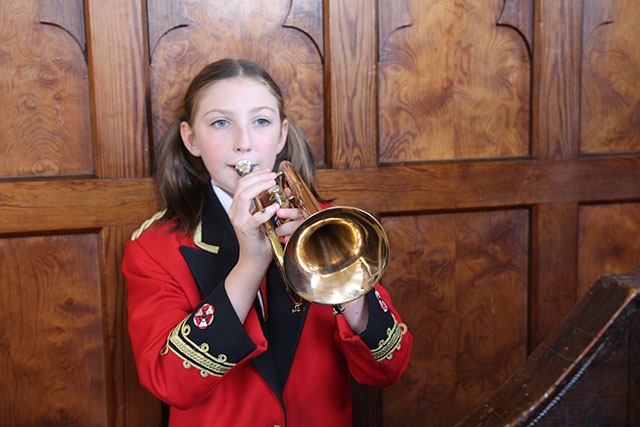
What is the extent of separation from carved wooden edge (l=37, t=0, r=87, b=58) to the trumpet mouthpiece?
70cm

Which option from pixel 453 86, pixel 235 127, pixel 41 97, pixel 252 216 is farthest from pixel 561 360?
pixel 41 97

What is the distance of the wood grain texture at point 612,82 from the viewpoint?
2361 mm

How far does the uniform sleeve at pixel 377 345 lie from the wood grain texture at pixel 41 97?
1.00m

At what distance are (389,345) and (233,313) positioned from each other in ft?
1.42

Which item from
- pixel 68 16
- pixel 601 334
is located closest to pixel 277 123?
pixel 68 16

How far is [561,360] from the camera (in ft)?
3.43

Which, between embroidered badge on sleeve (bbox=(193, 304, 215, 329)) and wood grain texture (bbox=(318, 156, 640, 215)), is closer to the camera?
embroidered badge on sleeve (bbox=(193, 304, 215, 329))

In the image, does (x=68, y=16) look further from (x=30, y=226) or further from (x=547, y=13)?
(x=547, y=13)

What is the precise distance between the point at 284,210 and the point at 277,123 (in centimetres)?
41

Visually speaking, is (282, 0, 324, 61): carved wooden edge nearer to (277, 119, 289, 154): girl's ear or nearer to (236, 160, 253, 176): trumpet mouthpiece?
(277, 119, 289, 154): girl's ear

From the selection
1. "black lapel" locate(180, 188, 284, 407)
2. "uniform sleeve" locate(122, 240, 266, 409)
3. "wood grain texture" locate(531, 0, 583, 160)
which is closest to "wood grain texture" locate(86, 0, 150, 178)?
"black lapel" locate(180, 188, 284, 407)

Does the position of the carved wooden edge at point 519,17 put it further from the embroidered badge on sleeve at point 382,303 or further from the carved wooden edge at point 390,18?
the embroidered badge on sleeve at point 382,303

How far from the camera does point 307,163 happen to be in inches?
80.0

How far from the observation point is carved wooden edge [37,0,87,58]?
194 cm
